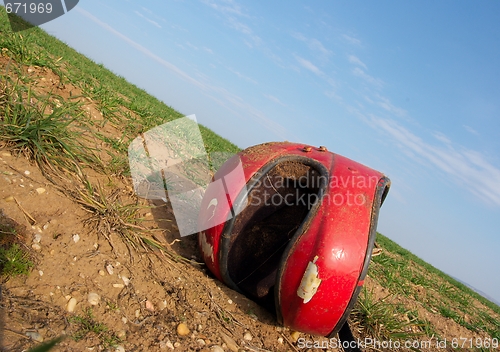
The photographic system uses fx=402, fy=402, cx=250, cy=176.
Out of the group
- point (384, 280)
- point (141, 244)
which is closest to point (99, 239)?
point (141, 244)

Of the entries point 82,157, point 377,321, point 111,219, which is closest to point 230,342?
point 111,219

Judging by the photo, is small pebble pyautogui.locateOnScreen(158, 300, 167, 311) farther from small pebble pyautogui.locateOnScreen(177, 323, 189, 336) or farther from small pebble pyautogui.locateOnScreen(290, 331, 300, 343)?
small pebble pyautogui.locateOnScreen(290, 331, 300, 343)

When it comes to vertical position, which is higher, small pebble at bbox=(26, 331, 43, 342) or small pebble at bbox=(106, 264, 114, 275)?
small pebble at bbox=(106, 264, 114, 275)

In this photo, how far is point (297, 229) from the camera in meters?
2.85

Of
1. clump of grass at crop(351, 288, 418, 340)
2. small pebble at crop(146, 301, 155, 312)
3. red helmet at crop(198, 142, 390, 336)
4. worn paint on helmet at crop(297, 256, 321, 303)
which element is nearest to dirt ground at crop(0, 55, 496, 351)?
small pebble at crop(146, 301, 155, 312)

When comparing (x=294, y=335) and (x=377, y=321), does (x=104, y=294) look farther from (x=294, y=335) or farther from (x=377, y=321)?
(x=377, y=321)

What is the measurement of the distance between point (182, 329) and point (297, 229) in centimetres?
101

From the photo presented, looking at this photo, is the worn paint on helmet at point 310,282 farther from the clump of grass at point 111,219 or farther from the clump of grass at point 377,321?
the clump of grass at point 377,321

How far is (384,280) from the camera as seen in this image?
572 cm

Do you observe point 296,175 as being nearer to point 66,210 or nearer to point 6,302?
point 66,210

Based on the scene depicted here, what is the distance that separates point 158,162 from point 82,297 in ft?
9.33

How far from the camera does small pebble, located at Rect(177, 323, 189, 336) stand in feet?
8.29

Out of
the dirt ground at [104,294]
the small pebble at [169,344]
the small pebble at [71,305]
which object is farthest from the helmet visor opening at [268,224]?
the small pebble at [71,305]

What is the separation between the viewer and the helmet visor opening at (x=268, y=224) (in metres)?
3.24
